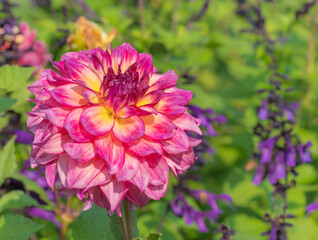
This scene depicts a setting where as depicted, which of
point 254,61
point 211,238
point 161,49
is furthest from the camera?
point 254,61

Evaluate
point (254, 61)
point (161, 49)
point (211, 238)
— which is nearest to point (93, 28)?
point (161, 49)

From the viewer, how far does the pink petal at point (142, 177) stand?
78cm

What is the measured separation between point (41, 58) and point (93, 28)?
1.54 ft

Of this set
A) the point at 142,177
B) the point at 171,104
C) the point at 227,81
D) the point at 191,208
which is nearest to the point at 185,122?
the point at 171,104

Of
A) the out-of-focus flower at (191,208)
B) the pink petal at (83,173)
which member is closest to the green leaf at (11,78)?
the pink petal at (83,173)

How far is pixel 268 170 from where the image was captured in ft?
5.19

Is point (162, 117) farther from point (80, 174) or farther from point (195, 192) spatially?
point (195, 192)

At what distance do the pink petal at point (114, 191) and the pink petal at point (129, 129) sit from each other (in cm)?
9

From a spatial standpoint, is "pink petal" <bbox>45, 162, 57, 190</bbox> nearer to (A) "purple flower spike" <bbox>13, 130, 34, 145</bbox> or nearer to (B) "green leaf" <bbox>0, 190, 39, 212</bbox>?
(B) "green leaf" <bbox>0, 190, 39, 212</bbox>

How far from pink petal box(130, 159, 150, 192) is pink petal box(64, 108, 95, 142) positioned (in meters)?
0.11

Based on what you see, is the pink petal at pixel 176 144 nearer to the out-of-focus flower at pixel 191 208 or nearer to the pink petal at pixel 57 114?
the pink petal at pixel 57 114

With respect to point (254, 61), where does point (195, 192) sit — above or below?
below

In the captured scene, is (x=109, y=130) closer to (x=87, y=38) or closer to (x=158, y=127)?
(x=158, y=127)

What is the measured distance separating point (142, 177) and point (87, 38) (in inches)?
37.4
